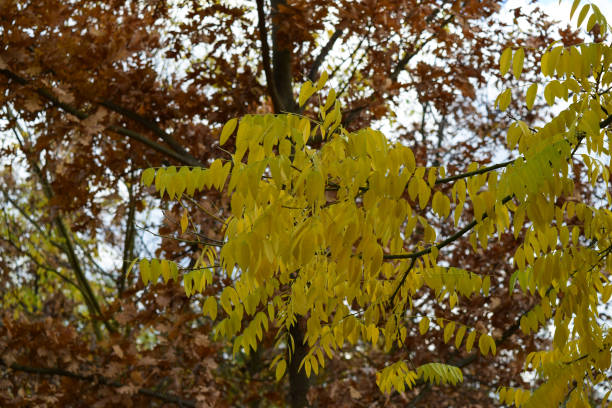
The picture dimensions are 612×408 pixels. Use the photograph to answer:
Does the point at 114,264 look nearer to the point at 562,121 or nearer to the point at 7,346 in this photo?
the point at 7,346

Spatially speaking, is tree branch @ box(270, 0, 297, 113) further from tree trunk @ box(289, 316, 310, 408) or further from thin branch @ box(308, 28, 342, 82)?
tree trunk @ box(289, 316, 310, 408)

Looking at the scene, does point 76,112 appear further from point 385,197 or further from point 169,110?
point 385,197

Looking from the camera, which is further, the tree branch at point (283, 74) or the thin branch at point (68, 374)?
the tree branch at point (283, 74)

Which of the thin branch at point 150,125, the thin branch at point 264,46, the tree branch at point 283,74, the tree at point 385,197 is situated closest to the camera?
the tree at point 385,197

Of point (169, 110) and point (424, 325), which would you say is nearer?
point (424, 325)

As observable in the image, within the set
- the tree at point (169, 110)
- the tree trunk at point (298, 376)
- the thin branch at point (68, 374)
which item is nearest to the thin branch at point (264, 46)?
the tree at point (169, 110)

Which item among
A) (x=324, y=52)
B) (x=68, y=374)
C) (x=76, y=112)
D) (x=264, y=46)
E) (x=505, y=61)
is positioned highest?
(x=324, y=52)

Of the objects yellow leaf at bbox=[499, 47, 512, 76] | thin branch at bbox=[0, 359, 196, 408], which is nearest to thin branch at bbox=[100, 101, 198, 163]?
thin branch at bbox=[0, 359, 196, 408]

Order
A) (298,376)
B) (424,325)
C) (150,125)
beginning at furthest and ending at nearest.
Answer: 1. (150,125)
2. (298,376)
3. (424,325)

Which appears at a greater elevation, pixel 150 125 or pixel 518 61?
pixel 150 125

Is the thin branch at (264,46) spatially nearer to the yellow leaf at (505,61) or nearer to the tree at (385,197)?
the tree at (385,197)

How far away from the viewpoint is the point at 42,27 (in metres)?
4.95

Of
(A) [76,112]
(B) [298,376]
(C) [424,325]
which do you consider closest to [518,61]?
(C) [424,325]

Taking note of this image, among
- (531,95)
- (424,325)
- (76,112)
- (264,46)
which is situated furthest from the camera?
(76,112)
